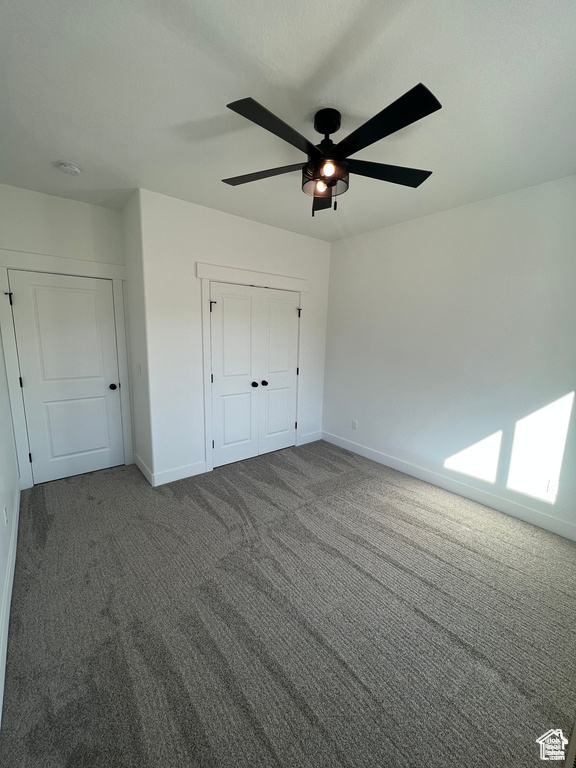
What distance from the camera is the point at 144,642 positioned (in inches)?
59.4

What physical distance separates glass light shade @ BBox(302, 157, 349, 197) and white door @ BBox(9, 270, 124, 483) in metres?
2.42

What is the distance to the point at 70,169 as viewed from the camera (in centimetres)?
222

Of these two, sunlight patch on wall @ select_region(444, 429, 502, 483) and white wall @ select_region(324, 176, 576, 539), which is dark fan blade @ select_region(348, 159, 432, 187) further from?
sunlight patch on wall @ select_region(444, 429, 502, 483)

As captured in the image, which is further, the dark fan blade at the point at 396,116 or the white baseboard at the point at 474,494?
the white baseboard at the point at 474,494

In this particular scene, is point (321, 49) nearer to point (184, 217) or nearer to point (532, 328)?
point (184, 217)

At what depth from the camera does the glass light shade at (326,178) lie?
1.61 metres

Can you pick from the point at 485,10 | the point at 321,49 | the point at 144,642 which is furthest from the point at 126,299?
the point at 485,10

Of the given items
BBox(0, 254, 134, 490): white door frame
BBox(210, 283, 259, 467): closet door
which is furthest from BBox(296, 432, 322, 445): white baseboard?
BBox(0, 254, 134, 490): white door frame

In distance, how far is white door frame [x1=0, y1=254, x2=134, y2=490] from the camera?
2.66 m

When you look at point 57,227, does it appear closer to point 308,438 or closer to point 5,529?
point 5,529

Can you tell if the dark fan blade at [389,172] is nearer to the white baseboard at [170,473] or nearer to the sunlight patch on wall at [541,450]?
the sunlight patch on wall at [541,450]

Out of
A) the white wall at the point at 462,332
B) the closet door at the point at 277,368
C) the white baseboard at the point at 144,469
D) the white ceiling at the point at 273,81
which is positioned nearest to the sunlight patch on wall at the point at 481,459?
the white wall at the point at 462,332

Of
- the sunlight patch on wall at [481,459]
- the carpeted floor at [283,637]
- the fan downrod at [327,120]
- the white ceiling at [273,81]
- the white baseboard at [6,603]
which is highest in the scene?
the white ceiling at [273,81]

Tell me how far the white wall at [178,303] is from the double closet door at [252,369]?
0.22 m
